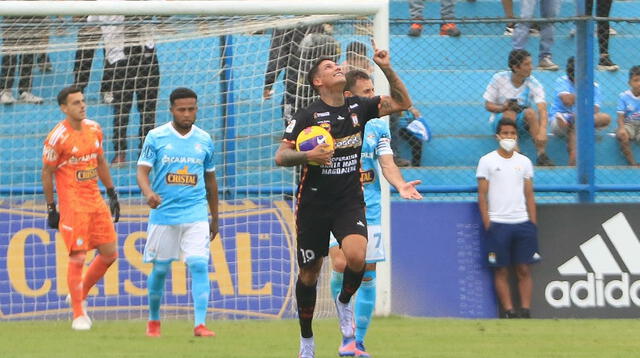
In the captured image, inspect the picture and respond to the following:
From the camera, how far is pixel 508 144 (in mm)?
12711

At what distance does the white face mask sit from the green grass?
184 centimetres

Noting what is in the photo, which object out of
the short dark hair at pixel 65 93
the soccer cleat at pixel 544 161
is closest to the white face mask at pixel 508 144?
the soccer cleat at pixel 544 161

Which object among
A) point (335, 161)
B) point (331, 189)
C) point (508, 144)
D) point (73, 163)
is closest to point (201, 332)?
point (73, 163)

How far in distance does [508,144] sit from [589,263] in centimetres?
151

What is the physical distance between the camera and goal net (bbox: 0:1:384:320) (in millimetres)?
12586

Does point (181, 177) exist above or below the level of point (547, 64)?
below

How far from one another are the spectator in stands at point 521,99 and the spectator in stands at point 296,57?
2.05 metres

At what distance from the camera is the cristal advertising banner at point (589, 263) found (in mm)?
12820

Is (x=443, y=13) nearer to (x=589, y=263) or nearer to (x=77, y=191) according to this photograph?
(x=589, y=263)

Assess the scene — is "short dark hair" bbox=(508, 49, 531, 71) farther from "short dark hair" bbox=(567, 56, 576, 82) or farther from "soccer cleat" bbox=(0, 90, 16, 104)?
"soccer cleat" bbox=(0, 90, 16, 104)

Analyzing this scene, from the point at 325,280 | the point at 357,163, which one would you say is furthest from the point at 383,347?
the point at 325,280

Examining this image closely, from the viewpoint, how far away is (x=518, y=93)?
13.4 metres

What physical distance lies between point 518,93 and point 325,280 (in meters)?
2.93

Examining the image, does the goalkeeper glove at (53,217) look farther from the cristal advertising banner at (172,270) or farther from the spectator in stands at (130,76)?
the spectator in stands at (130,76)
